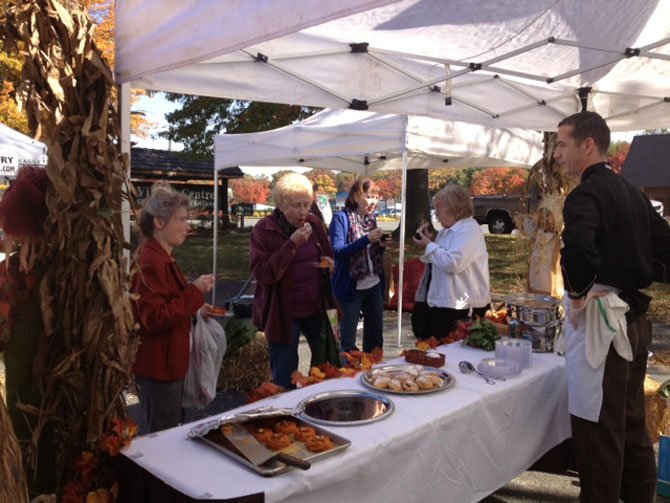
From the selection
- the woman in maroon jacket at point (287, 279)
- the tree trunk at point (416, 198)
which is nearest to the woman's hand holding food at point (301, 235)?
the woman in maroon jacket at point (287, 279)

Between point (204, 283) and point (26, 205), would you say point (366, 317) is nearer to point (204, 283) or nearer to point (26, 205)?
point (204, 283)

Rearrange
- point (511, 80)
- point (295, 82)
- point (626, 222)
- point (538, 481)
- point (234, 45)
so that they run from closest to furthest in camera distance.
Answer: point (234, 45) → point (626, 222) → point (538, 481) → point (295, 82) → point (511, 80)

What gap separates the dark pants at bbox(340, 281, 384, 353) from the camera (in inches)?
169

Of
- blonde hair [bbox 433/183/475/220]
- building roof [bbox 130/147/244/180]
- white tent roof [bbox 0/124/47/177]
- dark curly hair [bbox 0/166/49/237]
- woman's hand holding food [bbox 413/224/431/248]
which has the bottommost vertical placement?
woman's hand holding food [bbox 413/224/431/248]

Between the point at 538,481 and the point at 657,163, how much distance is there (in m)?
41.7

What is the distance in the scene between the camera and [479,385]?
2.32 m

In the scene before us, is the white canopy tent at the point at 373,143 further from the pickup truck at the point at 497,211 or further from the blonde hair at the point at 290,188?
the pickup truck at the point at 497,211

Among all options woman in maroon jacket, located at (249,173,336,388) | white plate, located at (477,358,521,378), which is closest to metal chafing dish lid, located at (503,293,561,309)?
white plate, located at (477,358,521,378)

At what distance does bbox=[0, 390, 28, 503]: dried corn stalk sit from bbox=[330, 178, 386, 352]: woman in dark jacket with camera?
3.11m

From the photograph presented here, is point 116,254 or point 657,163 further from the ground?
point 657,163

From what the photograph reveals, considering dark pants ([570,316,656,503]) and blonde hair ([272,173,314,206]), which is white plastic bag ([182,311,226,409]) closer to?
blonde hair ([272,173,314,206])

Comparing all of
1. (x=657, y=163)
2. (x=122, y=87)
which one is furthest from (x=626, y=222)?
(x=657, y=163)

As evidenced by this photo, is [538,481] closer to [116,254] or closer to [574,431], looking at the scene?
[574,431]

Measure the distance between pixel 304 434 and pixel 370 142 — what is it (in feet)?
14.7
